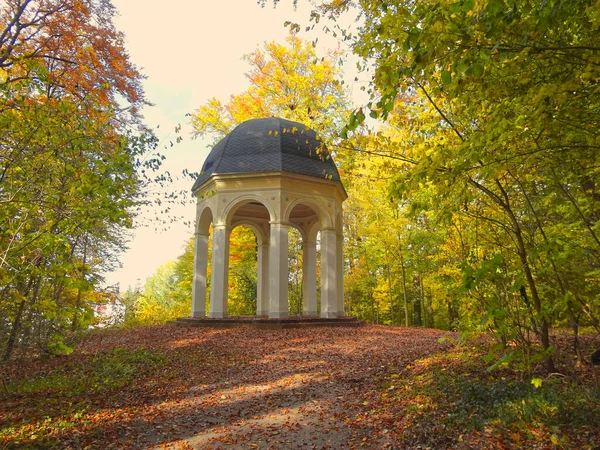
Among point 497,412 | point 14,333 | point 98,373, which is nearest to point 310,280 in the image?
point 98,373

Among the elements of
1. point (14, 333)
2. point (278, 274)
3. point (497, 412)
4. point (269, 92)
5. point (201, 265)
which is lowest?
point (497, 412)

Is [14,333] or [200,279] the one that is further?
[200,279]

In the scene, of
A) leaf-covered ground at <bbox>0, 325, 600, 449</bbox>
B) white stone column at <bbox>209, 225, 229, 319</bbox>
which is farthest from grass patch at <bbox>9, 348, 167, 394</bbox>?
white stone column at <bbox>209, 225, 229, 319</bbox>

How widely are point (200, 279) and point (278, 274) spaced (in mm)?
3504

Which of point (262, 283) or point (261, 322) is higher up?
Answer: point (262, 283)

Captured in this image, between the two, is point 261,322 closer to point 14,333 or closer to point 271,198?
point 271,198

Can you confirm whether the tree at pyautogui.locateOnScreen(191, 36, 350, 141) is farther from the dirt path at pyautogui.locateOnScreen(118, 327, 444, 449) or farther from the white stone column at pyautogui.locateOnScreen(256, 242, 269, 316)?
the dirt path at pyautogui.locateOnScreen(118, 327, 444, 449)

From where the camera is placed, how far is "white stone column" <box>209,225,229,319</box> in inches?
577

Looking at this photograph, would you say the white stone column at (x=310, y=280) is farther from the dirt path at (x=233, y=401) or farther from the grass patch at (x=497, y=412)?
the grass patch at (x=497, y=412)

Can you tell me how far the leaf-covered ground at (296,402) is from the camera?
14.0 feet

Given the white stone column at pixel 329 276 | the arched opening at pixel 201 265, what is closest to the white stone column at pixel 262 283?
the arched opening at pixel 201 265

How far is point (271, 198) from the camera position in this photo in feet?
48.2

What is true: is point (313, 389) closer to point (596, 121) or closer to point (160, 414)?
point (160, 414)

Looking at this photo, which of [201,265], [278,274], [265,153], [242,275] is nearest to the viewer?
[278,274]
